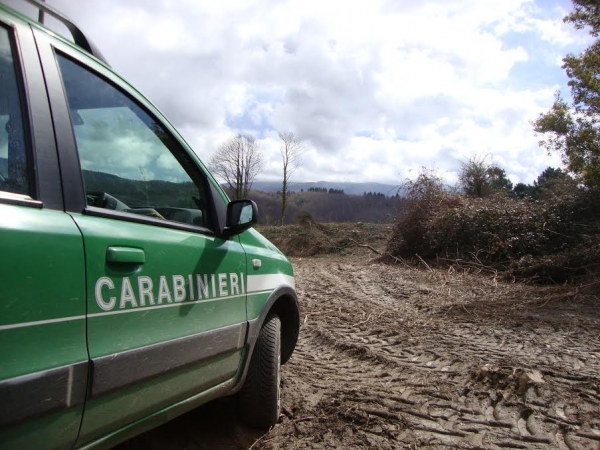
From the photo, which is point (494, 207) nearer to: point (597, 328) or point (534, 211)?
point (534, 211)

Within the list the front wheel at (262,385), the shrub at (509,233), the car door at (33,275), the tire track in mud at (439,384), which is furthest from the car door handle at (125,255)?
the shrub at (509,233)

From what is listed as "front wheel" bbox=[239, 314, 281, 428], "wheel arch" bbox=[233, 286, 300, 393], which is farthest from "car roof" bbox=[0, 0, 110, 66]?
"front wheel" bbox=[239, 314, 281, 428]

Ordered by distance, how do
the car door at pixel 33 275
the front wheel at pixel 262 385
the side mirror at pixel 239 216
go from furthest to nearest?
the front wheel at pixel 262 385
the side mirror at pixel 239 216
the car door at pixel 33 275

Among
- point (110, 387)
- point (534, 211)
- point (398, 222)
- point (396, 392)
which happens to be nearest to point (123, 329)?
point (110, 387)

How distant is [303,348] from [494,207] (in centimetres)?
956

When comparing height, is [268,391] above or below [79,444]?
below

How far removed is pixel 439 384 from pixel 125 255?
115 inches

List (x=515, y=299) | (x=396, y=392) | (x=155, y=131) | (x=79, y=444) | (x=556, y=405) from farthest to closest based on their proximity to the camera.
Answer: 1. (x=515, y=299)
2. (x=396, y=392)
3. (x=556, y=405)
4. (x=155, y=131)
5. (x=79, y=444)

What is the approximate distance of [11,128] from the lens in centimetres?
160

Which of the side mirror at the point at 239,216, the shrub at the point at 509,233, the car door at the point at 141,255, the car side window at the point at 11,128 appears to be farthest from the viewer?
the shrub at the point at 509,233

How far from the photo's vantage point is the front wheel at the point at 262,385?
2.84m

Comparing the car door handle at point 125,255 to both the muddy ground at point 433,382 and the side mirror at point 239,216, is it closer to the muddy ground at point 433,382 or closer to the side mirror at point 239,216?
the side mirror at point 239,216

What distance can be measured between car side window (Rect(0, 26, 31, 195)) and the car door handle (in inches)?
13.3

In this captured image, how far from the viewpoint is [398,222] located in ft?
47.3
